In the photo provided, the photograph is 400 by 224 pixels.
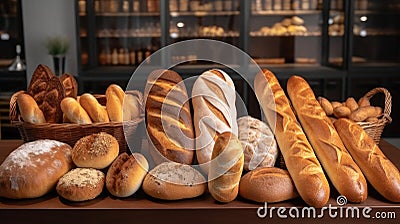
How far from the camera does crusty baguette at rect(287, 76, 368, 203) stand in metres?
0.99

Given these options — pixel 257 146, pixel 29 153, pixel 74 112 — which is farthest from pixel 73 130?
pixel 257 146

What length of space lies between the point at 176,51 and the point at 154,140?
2.75 metres

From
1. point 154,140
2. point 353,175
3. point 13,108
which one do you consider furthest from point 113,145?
point 353,175

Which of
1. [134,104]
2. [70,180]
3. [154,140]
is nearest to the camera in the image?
[70,180]

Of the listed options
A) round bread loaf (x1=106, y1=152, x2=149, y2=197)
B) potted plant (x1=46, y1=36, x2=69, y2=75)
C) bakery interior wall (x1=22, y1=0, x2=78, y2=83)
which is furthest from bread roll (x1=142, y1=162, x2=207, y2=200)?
bakery interior wall (x1=22, y1=0, x2=78, y2=83)

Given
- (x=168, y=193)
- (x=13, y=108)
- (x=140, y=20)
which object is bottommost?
(x=168, y=193)

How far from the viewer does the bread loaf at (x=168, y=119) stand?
1.06 m

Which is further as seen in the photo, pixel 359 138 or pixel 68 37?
pixel 68 37

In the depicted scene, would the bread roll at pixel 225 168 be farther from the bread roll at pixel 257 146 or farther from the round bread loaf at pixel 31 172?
the round bread loaf at pixel 31 172

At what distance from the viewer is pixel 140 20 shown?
3.83 m

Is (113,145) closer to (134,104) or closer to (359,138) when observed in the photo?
(134,104)

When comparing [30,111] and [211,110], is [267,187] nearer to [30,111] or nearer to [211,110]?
[211,110]

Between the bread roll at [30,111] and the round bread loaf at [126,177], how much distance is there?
0.97 ft

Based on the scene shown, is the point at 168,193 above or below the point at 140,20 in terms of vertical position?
below
